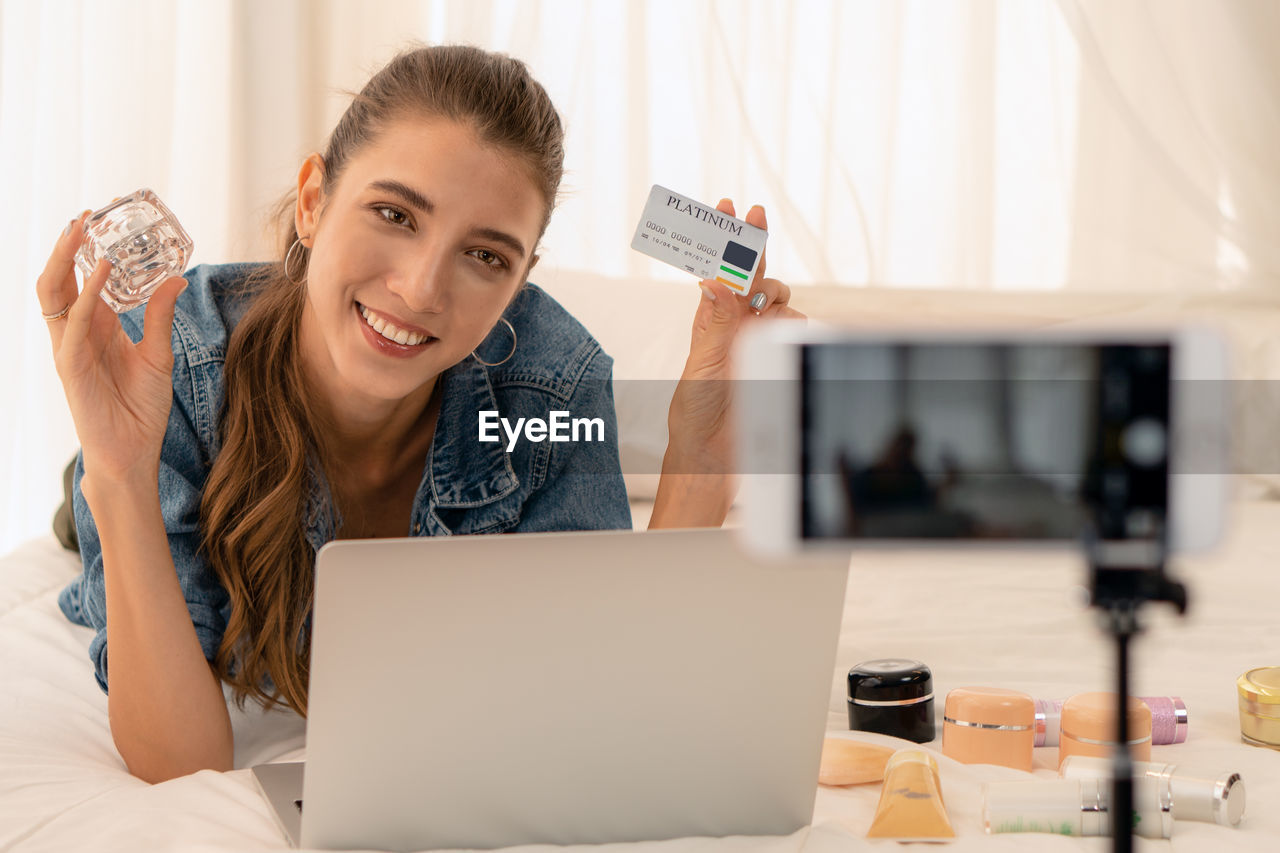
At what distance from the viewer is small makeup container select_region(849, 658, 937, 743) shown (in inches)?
33.7

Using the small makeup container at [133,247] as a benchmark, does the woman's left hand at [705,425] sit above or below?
below

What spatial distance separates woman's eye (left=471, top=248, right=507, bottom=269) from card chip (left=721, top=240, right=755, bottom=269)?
20cm

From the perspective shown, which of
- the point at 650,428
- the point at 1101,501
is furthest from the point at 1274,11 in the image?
the point at 1101,501

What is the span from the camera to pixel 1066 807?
0.63 meters

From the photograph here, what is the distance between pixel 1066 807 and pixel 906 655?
0.48 m

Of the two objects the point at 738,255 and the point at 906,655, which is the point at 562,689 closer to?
the point at 738,255

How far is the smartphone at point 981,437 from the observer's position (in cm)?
28

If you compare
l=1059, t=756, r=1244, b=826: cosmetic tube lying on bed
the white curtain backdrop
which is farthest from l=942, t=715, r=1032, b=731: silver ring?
the white curtain backdrop

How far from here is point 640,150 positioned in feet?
7.24

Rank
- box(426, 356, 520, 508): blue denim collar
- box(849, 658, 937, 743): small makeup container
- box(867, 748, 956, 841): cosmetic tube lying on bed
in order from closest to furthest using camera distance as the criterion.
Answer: box(867, 748, 956, 841): cosmetic tube lying on bed, box(849, 658, 937, 743): small makeup container, box(426, 356, 520, 508): blue denim collar

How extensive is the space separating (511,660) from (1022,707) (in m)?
0.43

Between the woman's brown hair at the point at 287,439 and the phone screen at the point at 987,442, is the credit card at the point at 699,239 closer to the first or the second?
the woman's brown hair at the point at 287,439

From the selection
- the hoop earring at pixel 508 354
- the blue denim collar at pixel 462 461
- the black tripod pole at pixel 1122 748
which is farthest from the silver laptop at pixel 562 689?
the hoop earring at pixel 508 354

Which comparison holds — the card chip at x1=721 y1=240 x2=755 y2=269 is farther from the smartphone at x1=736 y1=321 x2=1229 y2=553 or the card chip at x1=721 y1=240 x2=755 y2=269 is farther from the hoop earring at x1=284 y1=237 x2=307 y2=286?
the smartphone at x1=736 y1=321 x2=1229 y2=553
